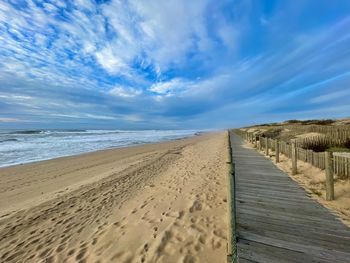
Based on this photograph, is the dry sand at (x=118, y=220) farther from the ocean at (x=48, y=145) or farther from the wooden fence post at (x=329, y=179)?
the ocean at (x=48, y=145)

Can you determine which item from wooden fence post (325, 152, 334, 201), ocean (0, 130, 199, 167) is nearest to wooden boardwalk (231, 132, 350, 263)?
wooden fence post (325, 152, 334, 201)

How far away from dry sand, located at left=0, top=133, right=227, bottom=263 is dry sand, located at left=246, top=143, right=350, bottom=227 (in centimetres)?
248

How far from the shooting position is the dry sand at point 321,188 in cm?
480

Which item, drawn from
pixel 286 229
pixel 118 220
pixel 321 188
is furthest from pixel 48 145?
pixel 286 229

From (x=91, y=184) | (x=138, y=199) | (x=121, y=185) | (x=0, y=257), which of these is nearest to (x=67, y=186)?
(x=91, y=184)

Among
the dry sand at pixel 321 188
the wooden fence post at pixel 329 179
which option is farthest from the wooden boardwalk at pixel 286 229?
the wooden fence post at pixel 329 179

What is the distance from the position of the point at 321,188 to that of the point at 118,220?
19.8 feet

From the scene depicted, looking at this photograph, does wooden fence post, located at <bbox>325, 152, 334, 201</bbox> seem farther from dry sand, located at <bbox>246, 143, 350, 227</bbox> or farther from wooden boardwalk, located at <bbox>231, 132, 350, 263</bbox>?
wooden boardwalk, located at <bbox>231, 132, 350, 263</bbox>

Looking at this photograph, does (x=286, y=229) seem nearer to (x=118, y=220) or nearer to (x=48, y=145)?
(x=118, y=220)

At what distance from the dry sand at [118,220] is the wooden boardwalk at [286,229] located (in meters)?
0.58

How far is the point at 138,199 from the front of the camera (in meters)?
6.93

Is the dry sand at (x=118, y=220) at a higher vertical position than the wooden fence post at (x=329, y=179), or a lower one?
lower

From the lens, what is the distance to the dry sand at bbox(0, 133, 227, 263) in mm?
3973

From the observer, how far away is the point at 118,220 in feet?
17.7
